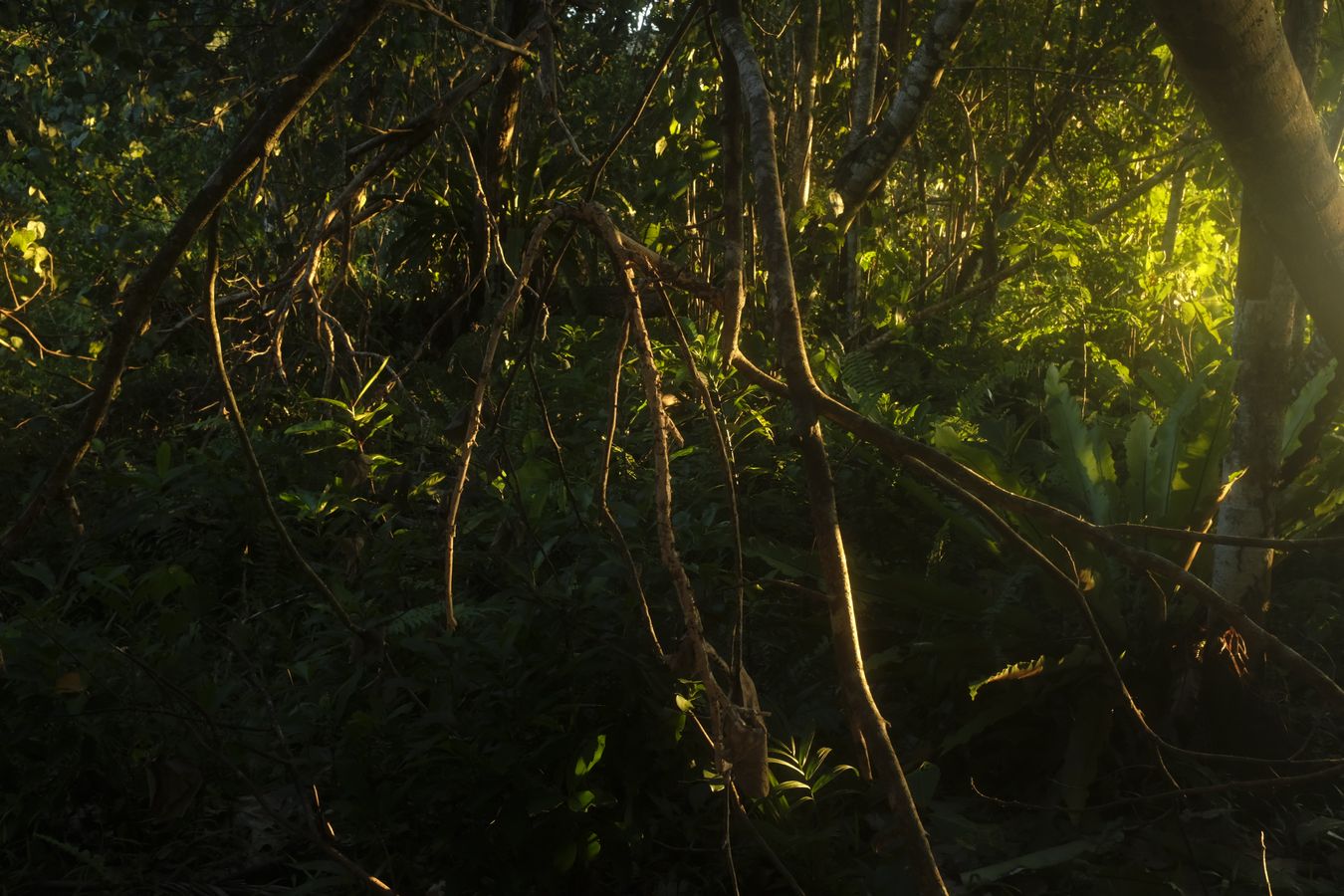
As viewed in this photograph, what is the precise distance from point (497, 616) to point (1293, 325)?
186 centimetres

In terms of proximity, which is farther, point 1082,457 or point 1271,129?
point 1082,457

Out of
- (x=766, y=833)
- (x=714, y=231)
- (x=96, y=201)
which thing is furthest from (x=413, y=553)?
(x=96, y=201)

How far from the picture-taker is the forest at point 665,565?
132 centimetres

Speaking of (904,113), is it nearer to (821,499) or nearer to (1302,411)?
(1302,411)

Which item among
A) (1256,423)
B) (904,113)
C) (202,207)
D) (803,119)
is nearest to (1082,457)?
(1256,423)

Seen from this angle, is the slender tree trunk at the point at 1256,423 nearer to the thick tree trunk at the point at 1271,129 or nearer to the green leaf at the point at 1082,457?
the green leaf at the point at 1082,457

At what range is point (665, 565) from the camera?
4.67 feet

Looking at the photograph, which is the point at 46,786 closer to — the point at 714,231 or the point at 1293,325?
the point at 1293,325

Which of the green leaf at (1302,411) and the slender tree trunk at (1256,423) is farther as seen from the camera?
the green leaf at (1302,411)

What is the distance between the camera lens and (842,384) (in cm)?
383

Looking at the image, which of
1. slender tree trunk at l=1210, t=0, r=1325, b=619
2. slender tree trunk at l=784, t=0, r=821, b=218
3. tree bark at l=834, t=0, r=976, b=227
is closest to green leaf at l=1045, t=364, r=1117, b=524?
slender tree trunk at l=1210, t=0, r=1325, b=619

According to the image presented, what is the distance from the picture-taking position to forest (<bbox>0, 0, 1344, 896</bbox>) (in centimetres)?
132

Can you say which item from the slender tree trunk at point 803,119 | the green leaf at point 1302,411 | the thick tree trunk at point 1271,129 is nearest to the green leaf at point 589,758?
the thick tree trunk at point 1271,129

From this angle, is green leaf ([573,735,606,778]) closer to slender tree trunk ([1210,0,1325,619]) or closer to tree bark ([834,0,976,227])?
slender tree trunk ([1210,0,1325,619])
